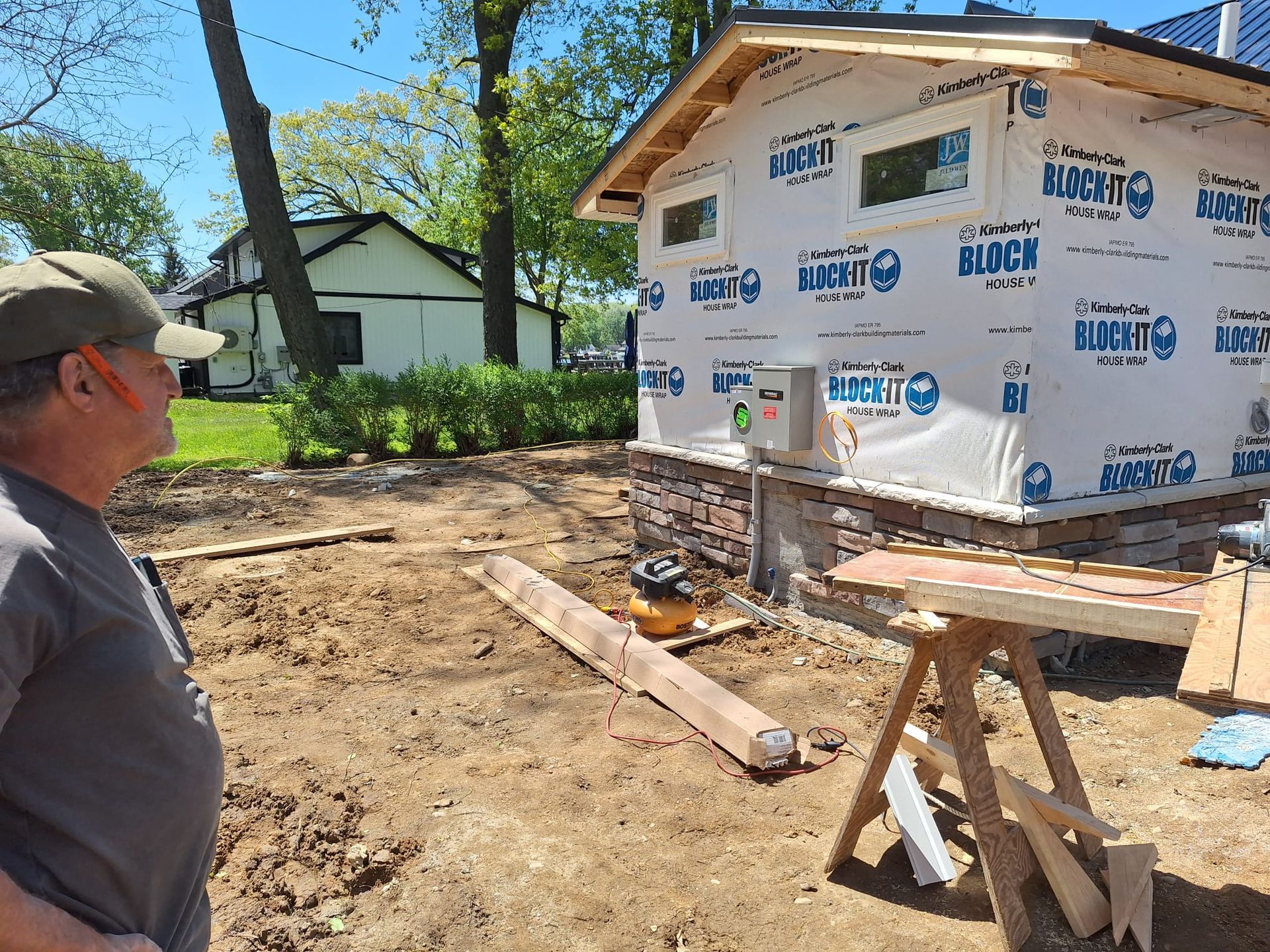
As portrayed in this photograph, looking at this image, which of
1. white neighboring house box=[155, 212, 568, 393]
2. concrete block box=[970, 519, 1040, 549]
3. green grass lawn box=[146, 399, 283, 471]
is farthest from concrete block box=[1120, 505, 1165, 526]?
white neighboring house box=[155, 212, 568, 393]

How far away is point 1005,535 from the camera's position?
14.9 feet

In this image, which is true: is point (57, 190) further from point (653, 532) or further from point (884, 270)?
point (884, 270)

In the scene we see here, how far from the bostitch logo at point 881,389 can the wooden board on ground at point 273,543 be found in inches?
200

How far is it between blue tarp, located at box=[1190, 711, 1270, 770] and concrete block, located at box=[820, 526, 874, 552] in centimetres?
211

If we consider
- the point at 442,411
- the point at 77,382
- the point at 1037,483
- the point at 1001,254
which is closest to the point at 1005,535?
the point at 1037,483

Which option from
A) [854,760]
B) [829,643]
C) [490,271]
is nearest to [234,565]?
[829,643]

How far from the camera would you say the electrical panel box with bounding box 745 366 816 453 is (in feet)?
18.8

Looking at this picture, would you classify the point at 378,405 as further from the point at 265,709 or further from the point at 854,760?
the point at 854,760

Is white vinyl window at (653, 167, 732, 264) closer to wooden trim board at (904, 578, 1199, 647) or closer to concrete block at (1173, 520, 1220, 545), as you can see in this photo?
concrete block at (1173, 520, 1220, 545)

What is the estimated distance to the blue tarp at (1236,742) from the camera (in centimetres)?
377

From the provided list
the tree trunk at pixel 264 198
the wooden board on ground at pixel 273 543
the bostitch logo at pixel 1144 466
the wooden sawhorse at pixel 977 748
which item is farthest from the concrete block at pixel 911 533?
the tree trunk at pixel 264 198

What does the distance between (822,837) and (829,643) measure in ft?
7.23

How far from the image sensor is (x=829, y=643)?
5.39 meters

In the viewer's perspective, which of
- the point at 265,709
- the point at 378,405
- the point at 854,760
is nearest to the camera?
the point at 854,760
